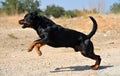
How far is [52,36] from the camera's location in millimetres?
11344

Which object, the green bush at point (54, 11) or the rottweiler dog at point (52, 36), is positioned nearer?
the rottweiler dog at point (52, 36)

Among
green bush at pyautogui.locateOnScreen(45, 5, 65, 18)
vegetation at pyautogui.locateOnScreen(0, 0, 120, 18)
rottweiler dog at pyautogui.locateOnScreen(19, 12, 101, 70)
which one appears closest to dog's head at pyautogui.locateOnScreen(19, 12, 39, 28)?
rottweiler dog at pyautogui.locateOnScreen(19, 12, 101, 70)

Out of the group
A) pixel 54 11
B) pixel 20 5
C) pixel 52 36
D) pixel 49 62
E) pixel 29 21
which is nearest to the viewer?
pixel 29 21

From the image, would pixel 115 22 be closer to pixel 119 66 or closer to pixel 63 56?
pixel 63 56

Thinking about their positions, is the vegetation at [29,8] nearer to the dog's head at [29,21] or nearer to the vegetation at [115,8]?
the vegetation at [115,8]

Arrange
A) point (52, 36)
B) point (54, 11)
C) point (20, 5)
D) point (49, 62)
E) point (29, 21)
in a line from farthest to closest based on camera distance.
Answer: point (54, 11) < point (20, 5) < point (49, 62) < point (52, 36) < point (29, 21)

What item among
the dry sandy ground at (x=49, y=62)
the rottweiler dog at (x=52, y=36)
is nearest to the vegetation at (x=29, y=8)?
the dry sandy ground at (x=49, y=62)

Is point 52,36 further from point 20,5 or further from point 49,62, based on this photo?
point 20,5

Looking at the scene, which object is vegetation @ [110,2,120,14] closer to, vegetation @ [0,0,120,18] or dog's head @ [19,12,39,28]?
vegetation @ [0,0,120,18]

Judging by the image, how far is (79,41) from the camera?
11.6 m

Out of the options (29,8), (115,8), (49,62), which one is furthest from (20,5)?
(49,62)

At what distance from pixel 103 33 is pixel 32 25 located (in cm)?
1437

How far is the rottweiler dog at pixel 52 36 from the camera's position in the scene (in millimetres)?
11203

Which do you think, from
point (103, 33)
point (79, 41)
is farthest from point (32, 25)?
point (103, 33)
